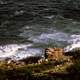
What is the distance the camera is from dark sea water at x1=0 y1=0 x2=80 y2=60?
36.2 feet

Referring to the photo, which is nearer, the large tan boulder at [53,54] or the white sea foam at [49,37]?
the large tan boulder at [53,54]

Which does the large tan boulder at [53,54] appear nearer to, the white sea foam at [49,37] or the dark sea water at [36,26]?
the dark sea water at [36,26]

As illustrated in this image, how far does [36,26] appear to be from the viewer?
13.9m

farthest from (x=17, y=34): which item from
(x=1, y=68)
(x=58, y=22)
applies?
(x=1, y=68)

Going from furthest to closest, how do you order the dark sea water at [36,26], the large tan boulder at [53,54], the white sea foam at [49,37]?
1. the white sea foam at [49,37]
2. the dark sea water at [36,26]
3. the large tan boulder at [53,54]

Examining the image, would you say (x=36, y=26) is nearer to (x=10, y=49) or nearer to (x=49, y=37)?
(x=49, y=37)

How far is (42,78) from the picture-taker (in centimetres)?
603

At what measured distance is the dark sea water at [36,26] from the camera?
36.2 feet

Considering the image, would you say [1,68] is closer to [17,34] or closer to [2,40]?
[2,40]

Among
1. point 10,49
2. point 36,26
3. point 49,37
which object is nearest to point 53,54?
point 10,49

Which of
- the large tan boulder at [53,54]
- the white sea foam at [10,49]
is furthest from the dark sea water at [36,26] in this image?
the large tan boulder at [53,54]

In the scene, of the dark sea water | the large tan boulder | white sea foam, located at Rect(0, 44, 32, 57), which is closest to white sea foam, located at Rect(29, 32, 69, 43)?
the dark sea water

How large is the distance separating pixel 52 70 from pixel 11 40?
601 centimetres

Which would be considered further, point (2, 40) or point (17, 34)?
point (17, 34)
